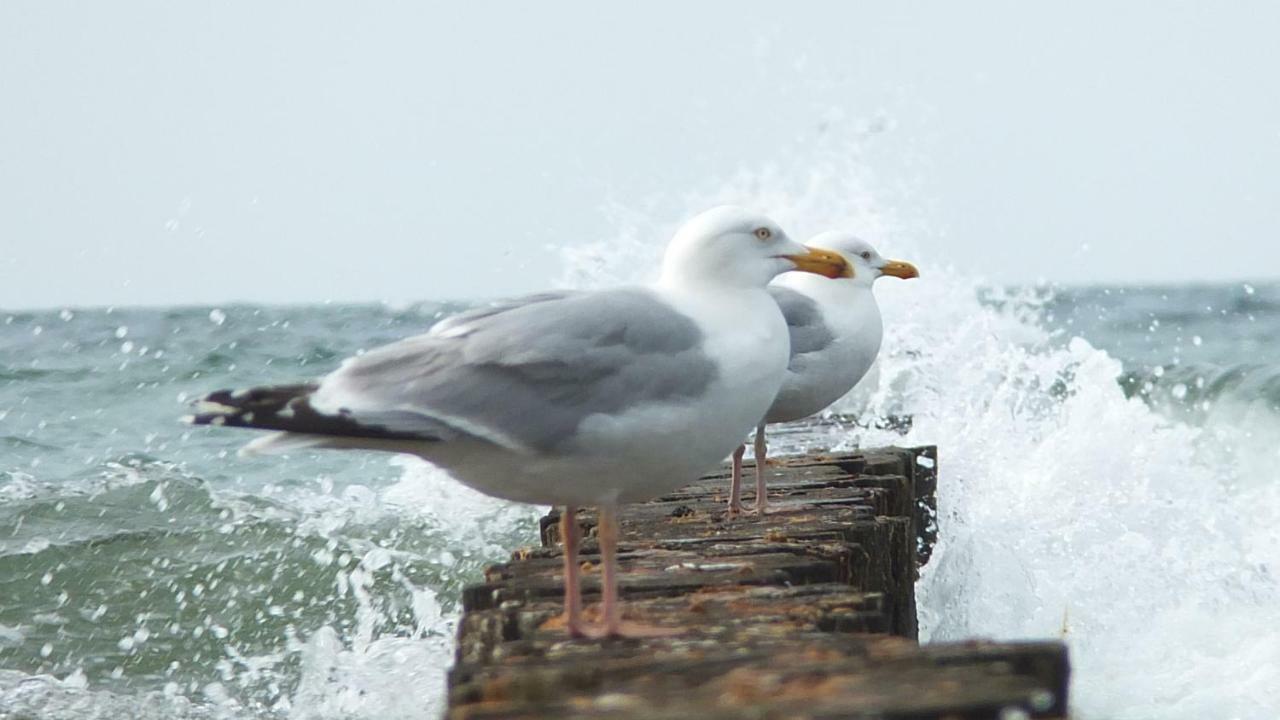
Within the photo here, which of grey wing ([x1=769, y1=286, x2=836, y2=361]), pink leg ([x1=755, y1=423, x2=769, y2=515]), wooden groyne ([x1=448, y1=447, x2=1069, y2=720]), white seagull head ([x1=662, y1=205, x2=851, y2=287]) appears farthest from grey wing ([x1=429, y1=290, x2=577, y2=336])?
grey wing ([x1=769, y1=286, x2=836, y2=361])

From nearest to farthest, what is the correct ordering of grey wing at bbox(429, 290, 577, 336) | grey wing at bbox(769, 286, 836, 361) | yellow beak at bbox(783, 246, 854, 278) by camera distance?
grey wing at bbox(429, 290, 577, 336) → yellow beak at bbox(783, 246, 854, 278) → grey wing at bbox(769, 286, 836, 361)

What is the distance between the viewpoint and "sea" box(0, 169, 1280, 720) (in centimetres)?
641

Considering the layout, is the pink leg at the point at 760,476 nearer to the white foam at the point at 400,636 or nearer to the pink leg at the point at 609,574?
the white foam at the point at 400,636

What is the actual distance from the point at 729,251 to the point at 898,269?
3.29 m

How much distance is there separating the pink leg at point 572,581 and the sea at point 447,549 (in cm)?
205

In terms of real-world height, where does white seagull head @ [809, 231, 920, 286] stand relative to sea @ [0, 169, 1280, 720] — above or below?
above

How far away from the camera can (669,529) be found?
202 inches

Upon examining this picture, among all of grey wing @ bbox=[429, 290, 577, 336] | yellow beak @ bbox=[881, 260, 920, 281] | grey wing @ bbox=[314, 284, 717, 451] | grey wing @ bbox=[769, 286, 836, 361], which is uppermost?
yellow beak @ bbox=[881, 260, 920, 281]

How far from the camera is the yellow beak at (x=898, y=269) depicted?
6.97 meters

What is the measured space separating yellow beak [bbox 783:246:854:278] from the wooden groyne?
70 centimetres

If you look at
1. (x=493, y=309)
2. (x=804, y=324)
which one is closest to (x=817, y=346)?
(x=804, y=324)

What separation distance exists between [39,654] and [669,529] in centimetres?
300

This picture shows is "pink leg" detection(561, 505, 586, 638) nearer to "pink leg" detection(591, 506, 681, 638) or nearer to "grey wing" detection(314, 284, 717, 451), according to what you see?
"pink leg" detection(591, 506, 681, 638)

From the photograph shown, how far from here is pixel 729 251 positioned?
12.8 feet
